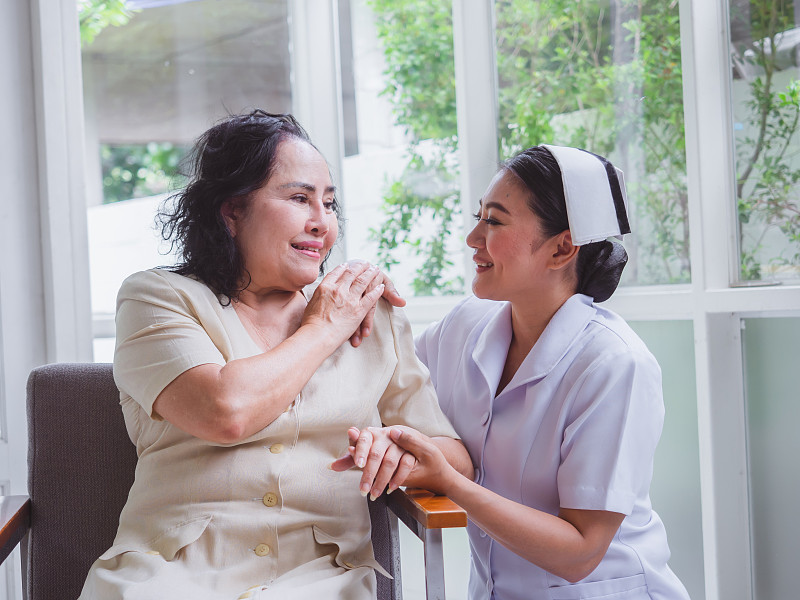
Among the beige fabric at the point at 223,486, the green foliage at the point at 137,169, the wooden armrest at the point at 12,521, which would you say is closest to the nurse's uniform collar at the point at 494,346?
the beige fabric at the point at 223,486

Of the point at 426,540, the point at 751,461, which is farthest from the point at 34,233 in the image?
the point at 751,461

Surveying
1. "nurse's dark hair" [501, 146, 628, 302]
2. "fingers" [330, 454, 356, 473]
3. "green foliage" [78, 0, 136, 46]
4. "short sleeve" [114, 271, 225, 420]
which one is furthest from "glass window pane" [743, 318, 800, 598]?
"green foliage" [78, 0, 136, 46]

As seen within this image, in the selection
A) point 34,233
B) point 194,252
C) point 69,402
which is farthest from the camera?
point 34,233

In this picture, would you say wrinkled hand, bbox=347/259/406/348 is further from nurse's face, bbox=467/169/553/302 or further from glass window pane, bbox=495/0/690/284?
glass window pane, bbox=495/0/690/284

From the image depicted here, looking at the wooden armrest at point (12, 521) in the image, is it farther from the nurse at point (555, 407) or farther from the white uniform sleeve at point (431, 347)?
the white uniform sleeve at point (431, 347)

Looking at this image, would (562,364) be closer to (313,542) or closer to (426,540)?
(426,540)

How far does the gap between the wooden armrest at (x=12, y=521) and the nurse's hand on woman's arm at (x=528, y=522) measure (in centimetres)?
80

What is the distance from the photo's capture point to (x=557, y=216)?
1.57 meters

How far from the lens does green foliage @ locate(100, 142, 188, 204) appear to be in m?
2.85

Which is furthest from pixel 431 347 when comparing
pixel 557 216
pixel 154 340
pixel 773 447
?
pixel 773 447

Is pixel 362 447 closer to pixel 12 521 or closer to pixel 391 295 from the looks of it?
pixel 391 295

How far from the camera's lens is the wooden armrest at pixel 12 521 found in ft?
4.97

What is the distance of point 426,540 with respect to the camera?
4.43 feet

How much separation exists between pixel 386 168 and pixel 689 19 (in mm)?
1235
